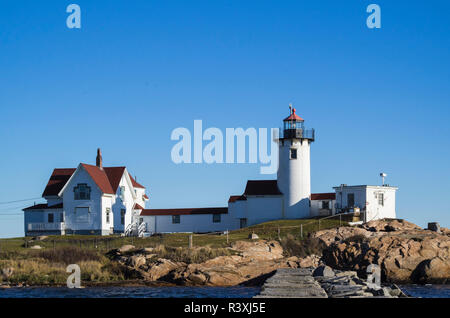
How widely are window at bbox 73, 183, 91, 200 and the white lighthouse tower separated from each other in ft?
60.1

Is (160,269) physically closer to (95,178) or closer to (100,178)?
(95,178)

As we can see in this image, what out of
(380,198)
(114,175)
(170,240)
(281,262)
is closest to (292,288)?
(281,262)

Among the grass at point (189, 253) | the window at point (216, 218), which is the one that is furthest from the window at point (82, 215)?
the grass at point (189, 253)

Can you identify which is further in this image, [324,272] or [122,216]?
[122,216]

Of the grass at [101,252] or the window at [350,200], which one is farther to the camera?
the window at [350,200]

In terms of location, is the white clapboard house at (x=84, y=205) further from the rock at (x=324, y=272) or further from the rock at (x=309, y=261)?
the rock at (x=324, y=272)

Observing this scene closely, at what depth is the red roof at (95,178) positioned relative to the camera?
6256 centimetres

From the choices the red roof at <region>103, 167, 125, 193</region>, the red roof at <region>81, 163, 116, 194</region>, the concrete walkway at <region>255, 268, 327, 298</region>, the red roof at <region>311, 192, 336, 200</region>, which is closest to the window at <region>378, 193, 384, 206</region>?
the red roof at <region>311, 192, 336, 200</region>

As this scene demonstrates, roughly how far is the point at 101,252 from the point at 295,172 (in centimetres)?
2420

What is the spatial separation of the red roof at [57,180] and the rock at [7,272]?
2461 cm

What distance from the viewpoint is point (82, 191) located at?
61938mm

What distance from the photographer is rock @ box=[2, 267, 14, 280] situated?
1543 inches
